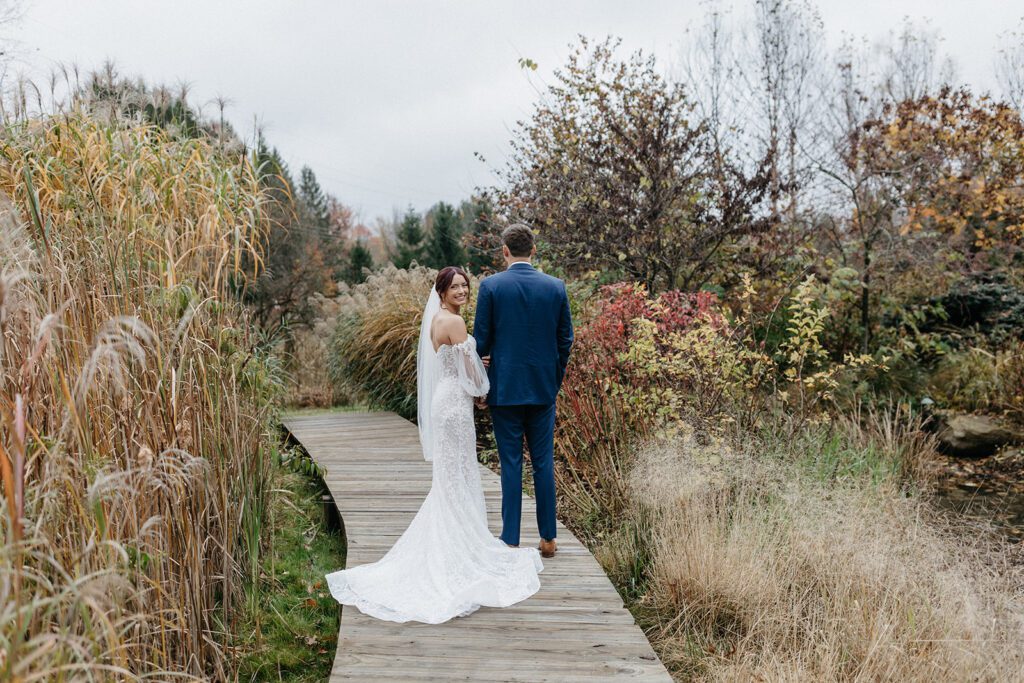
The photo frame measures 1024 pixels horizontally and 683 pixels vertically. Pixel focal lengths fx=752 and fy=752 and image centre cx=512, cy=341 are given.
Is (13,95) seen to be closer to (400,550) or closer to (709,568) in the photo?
(400,550)

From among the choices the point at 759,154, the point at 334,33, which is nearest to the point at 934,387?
the point at 759,154

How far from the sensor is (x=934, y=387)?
9719 millimetres

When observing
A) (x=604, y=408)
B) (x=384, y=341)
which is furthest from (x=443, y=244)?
(x=604, y=408)

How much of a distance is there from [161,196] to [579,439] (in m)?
3.33

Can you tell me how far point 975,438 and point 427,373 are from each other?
7.31m

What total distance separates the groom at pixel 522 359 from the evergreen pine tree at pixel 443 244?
1690 centimetres

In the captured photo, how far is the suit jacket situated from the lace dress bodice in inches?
→ 5.3

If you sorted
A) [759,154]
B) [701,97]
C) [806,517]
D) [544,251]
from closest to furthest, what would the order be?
[806,517], [544,251], [759,154], [701,97]

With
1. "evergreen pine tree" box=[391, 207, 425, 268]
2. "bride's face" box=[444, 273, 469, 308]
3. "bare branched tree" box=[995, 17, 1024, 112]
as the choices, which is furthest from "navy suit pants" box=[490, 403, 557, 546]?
"evergreen pine tree" box=[391, 207, 425, 268]

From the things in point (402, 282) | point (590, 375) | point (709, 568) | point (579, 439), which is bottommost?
point (709, 568)

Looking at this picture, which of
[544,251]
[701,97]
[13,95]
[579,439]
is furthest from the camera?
[701,97]

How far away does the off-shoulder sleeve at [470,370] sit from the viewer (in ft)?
13.0

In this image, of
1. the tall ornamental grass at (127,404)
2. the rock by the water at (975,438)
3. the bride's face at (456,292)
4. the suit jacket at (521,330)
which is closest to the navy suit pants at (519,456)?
the suit jacket at (521,330)

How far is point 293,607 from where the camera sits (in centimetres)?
419
